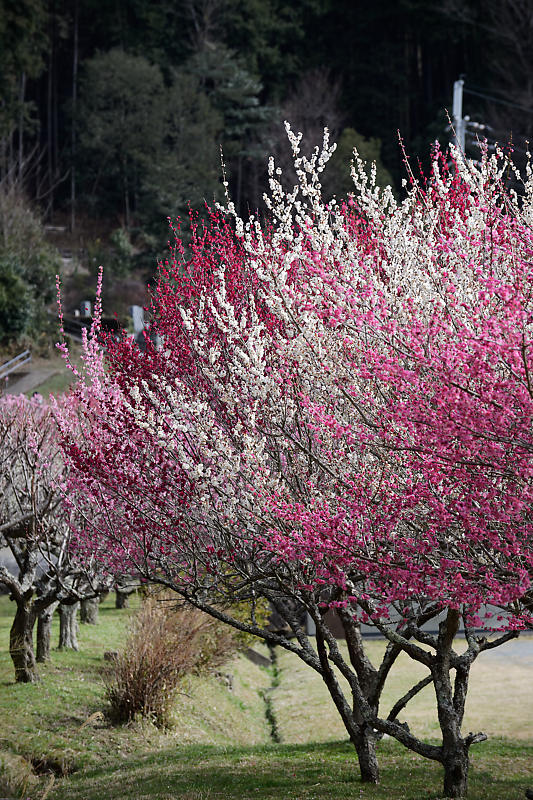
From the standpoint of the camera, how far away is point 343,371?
5477 millimetres

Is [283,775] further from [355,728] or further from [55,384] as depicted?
[55,384]

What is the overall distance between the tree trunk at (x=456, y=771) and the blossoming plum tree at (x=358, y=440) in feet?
0.06

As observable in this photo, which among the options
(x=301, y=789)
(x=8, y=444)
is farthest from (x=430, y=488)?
(x=8, y=444)

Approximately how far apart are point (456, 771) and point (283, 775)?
6.69 ft

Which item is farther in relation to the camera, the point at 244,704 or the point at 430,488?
the point at 244,704

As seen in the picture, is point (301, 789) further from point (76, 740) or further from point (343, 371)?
point (343, 371)

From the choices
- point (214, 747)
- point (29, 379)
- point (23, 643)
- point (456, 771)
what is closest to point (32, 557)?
point (23, 643)

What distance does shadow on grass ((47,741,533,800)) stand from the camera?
25.0ft

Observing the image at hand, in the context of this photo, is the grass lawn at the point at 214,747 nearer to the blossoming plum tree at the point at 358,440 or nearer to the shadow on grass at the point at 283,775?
the shadow on grass at the point at 283,775

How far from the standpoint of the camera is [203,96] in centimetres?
4194

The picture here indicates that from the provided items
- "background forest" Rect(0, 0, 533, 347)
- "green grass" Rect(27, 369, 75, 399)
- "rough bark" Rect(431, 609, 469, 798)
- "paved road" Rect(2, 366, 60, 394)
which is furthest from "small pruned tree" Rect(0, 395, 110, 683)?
"background forest" Rect(0, 0, 533, 347)

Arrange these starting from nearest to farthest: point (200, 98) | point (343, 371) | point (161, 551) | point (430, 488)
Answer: point (430, 488) → point (343, 371) → point (161, 551) → point (200, 98)

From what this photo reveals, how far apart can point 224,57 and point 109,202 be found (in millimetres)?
9095

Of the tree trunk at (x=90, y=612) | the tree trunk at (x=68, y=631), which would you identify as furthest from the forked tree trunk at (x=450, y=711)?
the tree trunk at (x=90, y=612)
